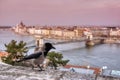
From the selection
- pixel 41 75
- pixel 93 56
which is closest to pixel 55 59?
pixel 41 75

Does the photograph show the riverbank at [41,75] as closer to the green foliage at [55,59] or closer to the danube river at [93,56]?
the green foliage at [55,59]

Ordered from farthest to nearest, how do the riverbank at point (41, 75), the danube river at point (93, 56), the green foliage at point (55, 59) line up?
the danube river at point (93, 56) → the green foliage at point (55, 59) → the riverbank at point (41, 75)

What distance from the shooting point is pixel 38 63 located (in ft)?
4.82

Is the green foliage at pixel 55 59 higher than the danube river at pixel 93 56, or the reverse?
the green foliage at pixel 55 59

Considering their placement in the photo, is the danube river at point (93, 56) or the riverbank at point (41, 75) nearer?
the riverbank at point (41, 75)

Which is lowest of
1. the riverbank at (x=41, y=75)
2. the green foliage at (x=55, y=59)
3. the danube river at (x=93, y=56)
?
the danube river at (x=93, y=56)

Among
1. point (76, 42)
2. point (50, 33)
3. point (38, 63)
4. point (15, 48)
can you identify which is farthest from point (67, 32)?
point (38, 63)

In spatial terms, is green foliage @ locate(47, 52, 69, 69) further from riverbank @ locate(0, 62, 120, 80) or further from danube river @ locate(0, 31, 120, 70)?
riverbank @ locate(0, 62, 120, 80)

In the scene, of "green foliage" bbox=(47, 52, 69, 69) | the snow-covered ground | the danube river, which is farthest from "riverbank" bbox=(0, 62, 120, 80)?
the danube river

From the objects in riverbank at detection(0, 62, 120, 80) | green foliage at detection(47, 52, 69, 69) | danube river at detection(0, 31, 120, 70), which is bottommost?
danube river at detection(0, 31, 120, 70)

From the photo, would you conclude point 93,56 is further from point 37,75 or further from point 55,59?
point 37,75

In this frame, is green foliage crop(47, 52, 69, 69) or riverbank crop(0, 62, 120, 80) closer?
riverbank crop(0, 62, 120, 80)

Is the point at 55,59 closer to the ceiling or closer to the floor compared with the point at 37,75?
closer to the floor

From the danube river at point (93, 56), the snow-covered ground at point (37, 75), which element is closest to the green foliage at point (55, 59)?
the danube river at point (93, 56)
